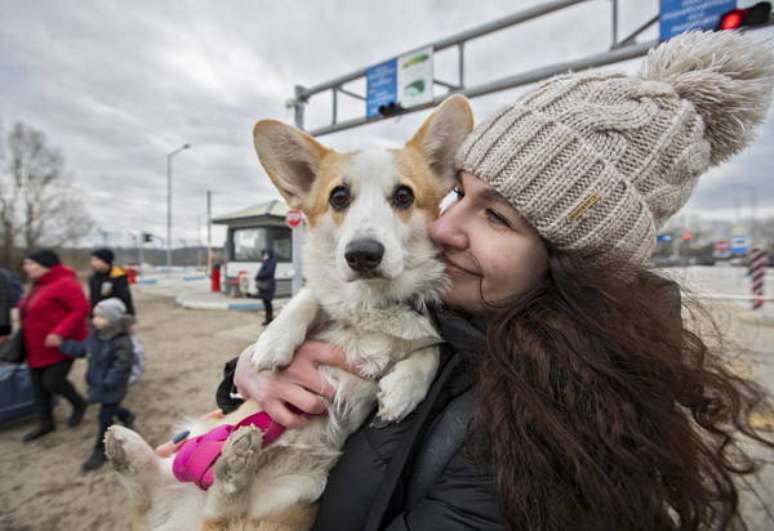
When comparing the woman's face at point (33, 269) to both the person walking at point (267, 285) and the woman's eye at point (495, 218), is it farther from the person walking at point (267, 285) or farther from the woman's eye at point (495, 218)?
the person walking at point (267, 285)

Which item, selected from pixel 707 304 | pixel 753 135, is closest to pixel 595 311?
pixel 707 304

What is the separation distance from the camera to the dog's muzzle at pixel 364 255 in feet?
4.57

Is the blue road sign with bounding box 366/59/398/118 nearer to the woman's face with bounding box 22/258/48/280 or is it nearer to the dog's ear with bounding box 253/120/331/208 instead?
the dog's ear with bounding box 253/120/331/208

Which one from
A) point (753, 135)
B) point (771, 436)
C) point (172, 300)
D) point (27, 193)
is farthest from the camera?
point (27, 193)

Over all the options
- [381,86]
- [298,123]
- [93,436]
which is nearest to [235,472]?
[93,436]

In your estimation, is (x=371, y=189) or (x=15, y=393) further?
(x=15, y=393)

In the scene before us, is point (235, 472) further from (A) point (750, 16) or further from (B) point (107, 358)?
(A) point (750, 16)

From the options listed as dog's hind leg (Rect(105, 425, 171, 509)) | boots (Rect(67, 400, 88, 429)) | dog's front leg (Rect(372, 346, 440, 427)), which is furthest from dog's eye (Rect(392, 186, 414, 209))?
boots (Rect(67, 400, 88, 429))

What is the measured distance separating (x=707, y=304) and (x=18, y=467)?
508cm

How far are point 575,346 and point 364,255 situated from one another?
0.74m

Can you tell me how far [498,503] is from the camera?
969 millimetres

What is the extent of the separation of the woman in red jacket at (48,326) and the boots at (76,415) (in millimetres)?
11

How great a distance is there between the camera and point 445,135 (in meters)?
1.76

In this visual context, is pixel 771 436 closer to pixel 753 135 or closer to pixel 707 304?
pixel 707 304
